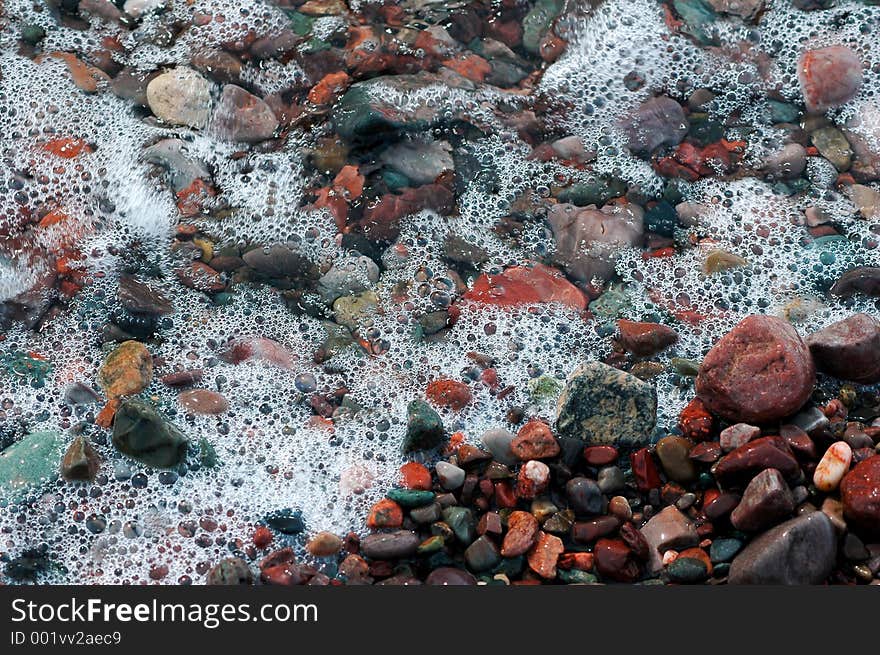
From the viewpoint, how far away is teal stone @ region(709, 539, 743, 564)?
2.50m

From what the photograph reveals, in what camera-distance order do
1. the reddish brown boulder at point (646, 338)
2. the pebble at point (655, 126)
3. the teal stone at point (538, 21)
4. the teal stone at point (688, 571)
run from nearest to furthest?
the teal stone at point (688, 571) < the reddish brown boulder at point (646, 338) < the pebble at point (655, 126) < the teal stone at point (538, 21)

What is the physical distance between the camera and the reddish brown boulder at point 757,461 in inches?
100

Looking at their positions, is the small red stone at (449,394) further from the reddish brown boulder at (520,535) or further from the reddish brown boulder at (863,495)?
the reddish brown boulder at (863,495)

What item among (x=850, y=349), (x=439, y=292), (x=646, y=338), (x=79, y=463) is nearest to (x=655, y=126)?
(x=646, y=338)

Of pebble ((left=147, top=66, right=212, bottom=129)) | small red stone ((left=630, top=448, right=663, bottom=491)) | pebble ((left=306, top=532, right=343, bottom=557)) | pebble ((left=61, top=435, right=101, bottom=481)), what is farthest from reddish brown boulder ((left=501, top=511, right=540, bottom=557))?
pebble ((left=147, top=66, right=212, bottom=129))

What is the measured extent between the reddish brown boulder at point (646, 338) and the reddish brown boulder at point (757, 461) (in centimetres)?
58

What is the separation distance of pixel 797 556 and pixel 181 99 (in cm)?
297

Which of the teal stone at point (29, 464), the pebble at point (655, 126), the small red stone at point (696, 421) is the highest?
the pebble at point (655, 126)

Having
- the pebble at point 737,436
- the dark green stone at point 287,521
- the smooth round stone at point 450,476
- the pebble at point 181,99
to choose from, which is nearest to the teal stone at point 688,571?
the pebble at point 737,436

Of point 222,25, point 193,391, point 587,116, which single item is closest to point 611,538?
point 193,391

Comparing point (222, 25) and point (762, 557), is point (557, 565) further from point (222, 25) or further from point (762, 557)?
point (222, 25)

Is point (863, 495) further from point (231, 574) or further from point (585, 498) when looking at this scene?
point (231, 574)

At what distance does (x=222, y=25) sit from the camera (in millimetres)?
4047

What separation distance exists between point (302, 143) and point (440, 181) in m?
0.62
